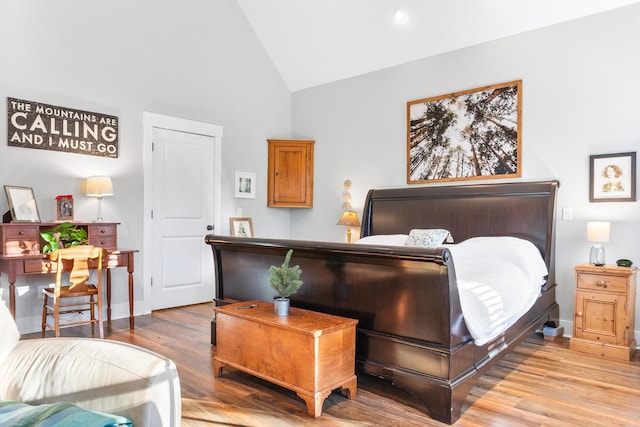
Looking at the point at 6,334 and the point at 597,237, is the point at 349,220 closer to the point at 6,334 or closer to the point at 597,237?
the point at 597,237

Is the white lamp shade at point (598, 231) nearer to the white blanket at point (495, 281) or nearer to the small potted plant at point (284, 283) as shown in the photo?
the white blanket at point (495, 281)

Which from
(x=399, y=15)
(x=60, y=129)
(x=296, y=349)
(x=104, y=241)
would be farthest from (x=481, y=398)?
(x=60, y=129)

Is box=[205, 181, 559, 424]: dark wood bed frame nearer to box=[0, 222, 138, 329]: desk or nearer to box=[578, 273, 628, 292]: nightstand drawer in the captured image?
box=[578, 273, 628, 292]: nightstand drawer

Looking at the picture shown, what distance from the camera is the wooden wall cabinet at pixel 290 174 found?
6.20 m

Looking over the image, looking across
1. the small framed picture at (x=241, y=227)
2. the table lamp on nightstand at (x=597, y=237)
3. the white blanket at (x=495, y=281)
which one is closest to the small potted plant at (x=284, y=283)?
the white blanket at (x=495, y=281)

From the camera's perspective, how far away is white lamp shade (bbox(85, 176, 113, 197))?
4234 mm

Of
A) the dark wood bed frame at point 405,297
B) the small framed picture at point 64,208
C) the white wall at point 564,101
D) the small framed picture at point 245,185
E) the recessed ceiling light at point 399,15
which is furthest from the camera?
the small framed picture at point 245,185

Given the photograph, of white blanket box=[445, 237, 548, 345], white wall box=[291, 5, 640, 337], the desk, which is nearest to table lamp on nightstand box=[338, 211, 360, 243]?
white wall box=[291, 5, 640, 337]

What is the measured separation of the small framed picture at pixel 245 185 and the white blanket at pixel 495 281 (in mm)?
3116

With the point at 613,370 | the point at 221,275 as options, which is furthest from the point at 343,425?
the point at 613,370

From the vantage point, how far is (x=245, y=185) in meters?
5.96

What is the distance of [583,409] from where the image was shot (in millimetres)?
2502

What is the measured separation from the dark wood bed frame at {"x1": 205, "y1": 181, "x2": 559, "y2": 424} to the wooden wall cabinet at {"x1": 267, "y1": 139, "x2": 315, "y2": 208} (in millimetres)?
2589

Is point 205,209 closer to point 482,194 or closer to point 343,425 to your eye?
point 482,194
